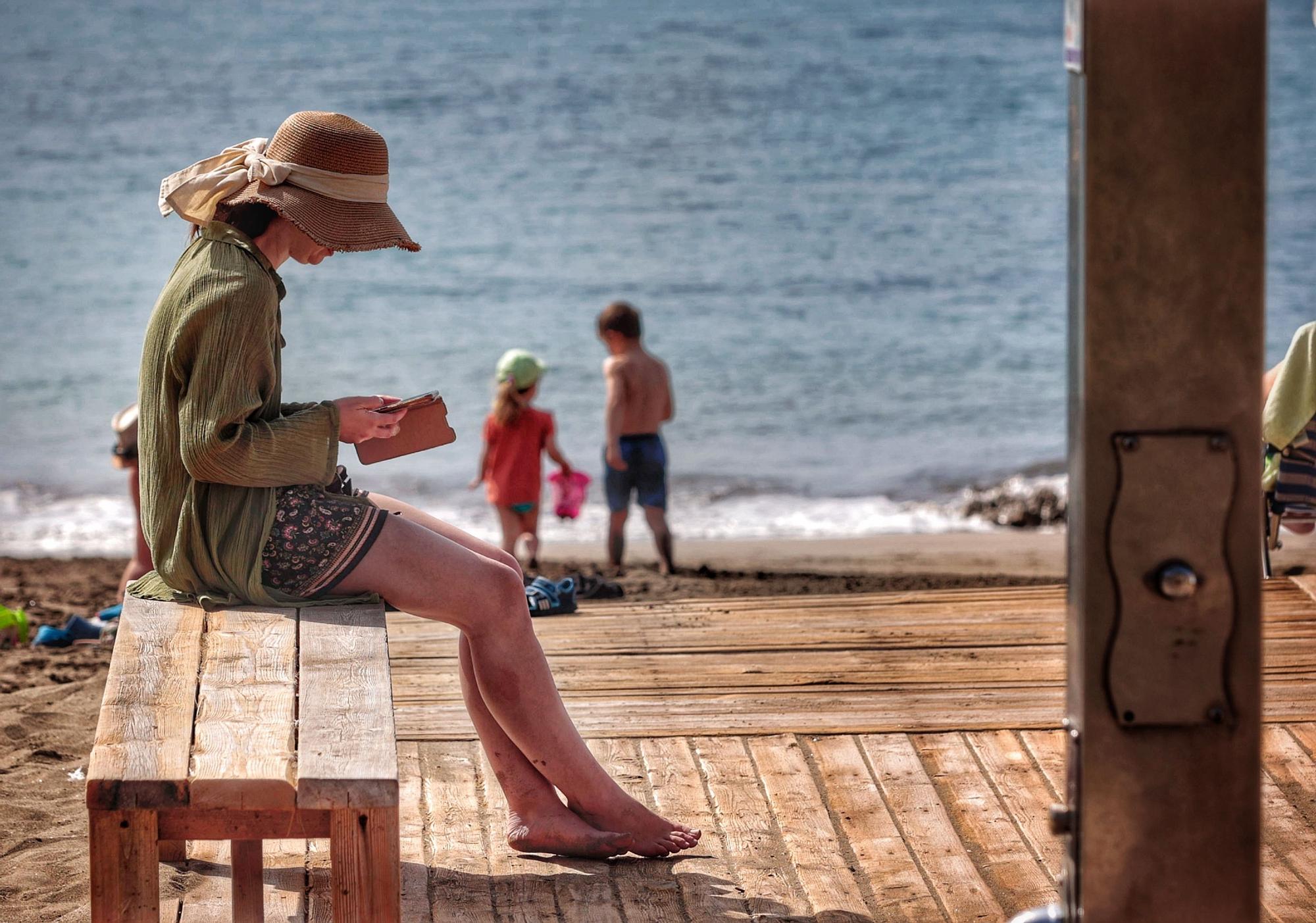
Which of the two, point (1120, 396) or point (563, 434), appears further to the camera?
point (563, 434)

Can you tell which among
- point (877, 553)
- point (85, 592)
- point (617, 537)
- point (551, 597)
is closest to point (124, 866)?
point (551, 597)

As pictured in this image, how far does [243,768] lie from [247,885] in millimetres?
631

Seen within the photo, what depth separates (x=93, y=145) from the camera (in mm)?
31297

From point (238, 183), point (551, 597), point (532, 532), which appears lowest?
point (532, 532)

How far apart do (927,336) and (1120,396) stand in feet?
63.1

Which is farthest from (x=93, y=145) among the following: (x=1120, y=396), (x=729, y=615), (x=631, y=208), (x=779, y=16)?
(x=1120, y=396)

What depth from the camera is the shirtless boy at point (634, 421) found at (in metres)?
8.22

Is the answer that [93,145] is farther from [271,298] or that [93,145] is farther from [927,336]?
[271,298]

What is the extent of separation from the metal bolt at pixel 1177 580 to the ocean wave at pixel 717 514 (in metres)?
9.23

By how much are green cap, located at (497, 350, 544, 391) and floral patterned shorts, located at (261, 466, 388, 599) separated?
16.7 ft

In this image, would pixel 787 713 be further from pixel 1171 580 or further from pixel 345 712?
pixel 1171 580

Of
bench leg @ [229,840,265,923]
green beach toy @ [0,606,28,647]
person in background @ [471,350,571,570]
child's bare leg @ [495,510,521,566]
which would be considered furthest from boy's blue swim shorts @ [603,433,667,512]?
bench leg @ [229,840,265,923]

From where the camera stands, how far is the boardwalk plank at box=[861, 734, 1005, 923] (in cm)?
304

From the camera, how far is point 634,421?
833cm
